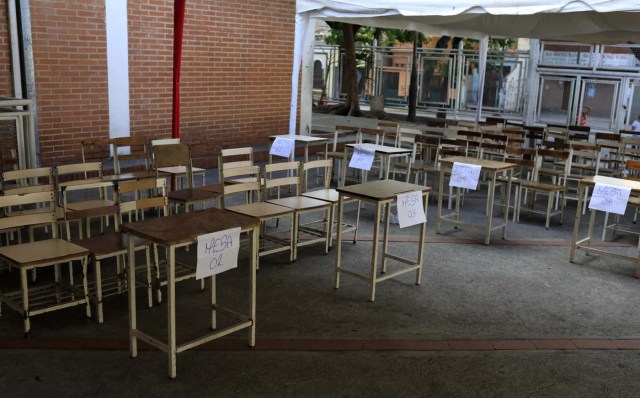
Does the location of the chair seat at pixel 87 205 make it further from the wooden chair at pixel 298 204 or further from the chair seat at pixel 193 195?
the wooden chair at pixel 298 204

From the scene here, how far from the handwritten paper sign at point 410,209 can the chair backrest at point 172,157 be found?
109 inches

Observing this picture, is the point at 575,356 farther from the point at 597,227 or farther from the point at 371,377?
the point at 597,227

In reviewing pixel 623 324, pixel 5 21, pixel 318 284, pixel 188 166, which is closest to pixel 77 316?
pixel 318 284

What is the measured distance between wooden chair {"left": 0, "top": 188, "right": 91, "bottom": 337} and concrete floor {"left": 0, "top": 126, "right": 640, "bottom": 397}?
14 centimetres

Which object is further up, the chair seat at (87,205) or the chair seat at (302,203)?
the chair seat at (302,203)

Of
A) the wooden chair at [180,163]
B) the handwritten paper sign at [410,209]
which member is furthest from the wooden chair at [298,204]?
the handwritten paper sign at [410,209]

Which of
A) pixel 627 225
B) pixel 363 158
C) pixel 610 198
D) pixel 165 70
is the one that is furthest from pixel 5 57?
pixel 627 225

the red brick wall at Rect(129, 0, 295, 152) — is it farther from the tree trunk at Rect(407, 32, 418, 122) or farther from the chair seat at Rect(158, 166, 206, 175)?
the tree trunk at Rect(407, 32, 418, 122)

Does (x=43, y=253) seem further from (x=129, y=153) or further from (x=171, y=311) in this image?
(x=129, y=153)

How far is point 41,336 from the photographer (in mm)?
4508

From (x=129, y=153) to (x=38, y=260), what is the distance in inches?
216

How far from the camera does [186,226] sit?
13.2ft

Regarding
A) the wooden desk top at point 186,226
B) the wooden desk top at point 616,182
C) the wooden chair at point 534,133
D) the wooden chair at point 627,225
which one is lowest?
the wooden chair at point 627,225

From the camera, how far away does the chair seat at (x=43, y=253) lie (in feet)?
14.4
